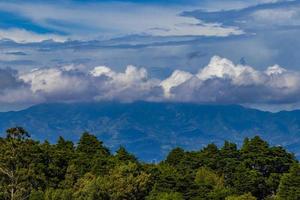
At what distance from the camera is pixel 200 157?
417 ft

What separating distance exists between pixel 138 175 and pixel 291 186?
20850 millimetres

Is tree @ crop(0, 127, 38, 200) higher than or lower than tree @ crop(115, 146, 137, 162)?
lower

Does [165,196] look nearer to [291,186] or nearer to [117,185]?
[117,185]

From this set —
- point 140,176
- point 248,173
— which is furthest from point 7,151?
point 248,173

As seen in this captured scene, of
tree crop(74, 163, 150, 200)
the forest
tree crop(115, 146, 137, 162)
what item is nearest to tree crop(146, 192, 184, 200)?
the forest

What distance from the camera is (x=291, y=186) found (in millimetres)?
97250

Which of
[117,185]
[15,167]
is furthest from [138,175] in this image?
[15,167]

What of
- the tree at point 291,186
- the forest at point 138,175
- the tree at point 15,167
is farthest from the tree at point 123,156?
the tree at point 291,186

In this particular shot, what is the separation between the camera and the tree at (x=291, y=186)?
314 ft

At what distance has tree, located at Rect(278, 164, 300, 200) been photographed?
95.7m

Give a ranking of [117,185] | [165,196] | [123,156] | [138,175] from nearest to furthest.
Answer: [165,196]
[117,185]
[138,175]
[123,156]

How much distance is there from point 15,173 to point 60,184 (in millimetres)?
11369

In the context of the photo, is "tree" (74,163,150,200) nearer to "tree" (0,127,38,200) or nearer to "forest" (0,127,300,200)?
"forest" (0,127,300,200)

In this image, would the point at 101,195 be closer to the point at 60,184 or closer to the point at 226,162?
the point at 60,184
